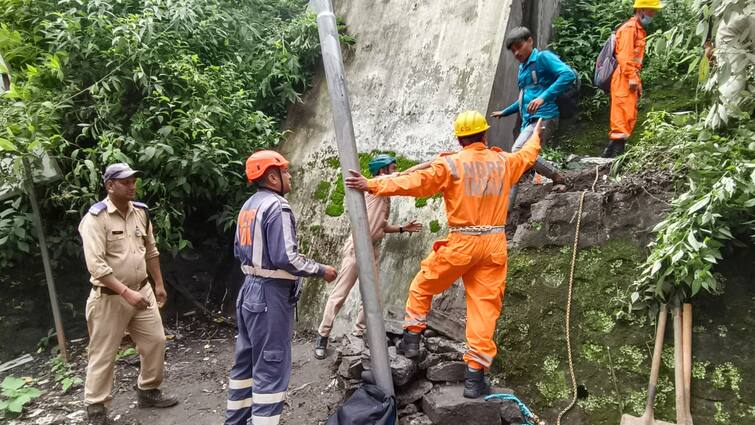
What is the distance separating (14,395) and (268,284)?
10.0 ft

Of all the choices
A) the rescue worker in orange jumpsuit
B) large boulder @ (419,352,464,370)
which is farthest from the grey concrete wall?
large boulder @ (419,352,464,370)

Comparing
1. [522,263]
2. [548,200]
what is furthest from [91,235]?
[548,200]

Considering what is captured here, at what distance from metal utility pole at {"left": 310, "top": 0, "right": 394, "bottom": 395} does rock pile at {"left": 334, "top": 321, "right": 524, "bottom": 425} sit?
1.04 feet

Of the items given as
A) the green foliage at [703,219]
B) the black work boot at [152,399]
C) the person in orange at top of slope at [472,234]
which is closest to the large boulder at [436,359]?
the person in orange at top of slope at [472,234]

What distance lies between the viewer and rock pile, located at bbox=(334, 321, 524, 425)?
3393 mm

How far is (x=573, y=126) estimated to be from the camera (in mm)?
6691

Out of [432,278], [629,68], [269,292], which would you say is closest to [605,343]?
[432,278]

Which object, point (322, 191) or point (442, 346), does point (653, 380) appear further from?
point (322, 191)

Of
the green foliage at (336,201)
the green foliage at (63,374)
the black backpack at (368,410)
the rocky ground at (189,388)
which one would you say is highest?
the green foliage at (336,201)

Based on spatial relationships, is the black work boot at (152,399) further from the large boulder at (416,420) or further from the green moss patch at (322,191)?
the green moss patch at (322,191)

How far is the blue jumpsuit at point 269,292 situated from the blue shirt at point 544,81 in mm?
2807

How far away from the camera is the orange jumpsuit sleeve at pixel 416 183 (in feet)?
11.1

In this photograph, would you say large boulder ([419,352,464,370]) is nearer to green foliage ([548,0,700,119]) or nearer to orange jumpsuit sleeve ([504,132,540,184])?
orange jumpsuit sleeve ([504,132,540,184])

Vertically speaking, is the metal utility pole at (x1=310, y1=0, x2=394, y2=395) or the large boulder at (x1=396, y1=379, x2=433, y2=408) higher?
the metal utility pole at (x1=310, y1=0, x2=394, y2=395)
